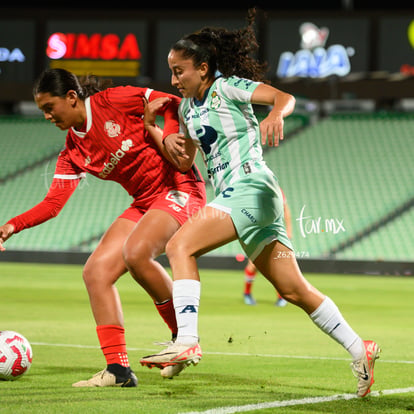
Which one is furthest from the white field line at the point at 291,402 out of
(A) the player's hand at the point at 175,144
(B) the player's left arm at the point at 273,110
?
(A) the player's hand at the point at 175,144

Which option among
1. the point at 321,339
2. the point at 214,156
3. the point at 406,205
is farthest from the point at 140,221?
the point at 406,205

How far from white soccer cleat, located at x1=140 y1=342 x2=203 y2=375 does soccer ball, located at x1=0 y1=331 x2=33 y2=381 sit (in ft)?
4.96

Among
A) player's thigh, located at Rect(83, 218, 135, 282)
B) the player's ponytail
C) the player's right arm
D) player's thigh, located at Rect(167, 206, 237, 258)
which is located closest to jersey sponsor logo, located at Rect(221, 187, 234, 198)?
player's thigh, located at Rect(167, 206, 237, 258)

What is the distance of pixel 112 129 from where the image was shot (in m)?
5.96

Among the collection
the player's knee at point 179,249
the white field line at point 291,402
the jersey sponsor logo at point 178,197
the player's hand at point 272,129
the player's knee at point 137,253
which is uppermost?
the player's hand at point 272,129

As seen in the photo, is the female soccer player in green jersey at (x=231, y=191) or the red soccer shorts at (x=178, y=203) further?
the red soccer shorts at (x=178, y=203)

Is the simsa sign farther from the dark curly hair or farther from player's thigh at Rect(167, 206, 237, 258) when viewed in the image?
player's thigh at Rect(167, 206, 237, 258)

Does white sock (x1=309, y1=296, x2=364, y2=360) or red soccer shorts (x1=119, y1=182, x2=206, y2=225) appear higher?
red soccer shorts (x1=119, y1=182, x2=206, y2=225)

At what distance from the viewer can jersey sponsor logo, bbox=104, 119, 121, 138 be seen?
5957 millimetres

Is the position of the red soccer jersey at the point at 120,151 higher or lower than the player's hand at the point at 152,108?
lower

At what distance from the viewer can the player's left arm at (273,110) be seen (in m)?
4.60

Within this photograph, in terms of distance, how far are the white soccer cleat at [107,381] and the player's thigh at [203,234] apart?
3.82 feet

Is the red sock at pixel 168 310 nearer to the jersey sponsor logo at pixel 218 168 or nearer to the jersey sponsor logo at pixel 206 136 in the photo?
the jersey sponsor logo at pixel 218 168

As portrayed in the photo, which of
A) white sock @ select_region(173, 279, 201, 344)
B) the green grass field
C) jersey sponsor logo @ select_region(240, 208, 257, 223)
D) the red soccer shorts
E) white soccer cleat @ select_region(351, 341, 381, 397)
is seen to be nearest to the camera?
white sock @ select_region(173, 279, 201, 344)
